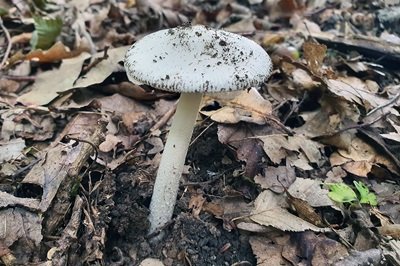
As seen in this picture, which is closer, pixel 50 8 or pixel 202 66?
pixel 202 66

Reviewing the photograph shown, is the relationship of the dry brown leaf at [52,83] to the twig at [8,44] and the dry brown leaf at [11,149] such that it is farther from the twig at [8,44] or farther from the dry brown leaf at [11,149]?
the dry brown leaf at [11,149]

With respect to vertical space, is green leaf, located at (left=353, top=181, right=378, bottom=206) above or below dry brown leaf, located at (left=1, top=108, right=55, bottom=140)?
above

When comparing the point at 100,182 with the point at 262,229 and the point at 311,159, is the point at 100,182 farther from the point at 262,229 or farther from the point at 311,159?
the point at 311,159

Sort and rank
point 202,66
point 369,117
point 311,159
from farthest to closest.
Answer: point 369,117 < point 311,159 < point 202,66

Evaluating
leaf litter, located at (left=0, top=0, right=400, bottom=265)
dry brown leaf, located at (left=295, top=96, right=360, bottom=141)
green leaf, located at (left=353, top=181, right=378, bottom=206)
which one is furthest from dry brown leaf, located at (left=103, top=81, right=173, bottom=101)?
green leaf, located at (left=353, top=181, right=378, bottom=206)

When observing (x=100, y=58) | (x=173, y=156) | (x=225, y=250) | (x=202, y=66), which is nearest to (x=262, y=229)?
(x=225, y=250)

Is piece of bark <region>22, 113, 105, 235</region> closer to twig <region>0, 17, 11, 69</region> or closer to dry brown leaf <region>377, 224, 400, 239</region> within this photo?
twig <region>0, 17, 11, 69</region>

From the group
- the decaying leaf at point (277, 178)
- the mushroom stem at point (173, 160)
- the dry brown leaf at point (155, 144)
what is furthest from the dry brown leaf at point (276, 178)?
the dry brown leaf at point (155, 144)
